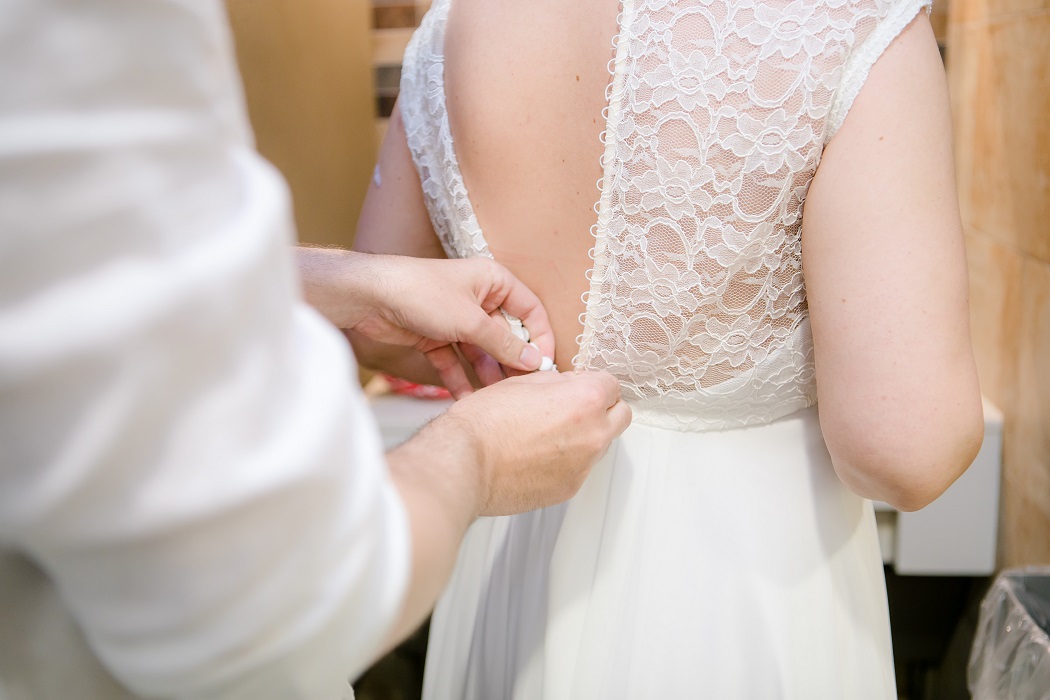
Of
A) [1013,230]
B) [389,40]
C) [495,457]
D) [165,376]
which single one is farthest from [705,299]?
[389,40]

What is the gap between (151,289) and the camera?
0.27 meters

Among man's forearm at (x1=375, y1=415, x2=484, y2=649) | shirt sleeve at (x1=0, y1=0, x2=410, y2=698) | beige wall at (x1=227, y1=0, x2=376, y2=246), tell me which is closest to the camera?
shirt sleeve at (x1=0, y1=0, x2=410, y2=698)

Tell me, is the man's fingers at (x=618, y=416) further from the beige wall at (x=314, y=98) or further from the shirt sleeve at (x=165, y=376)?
the beige wall at (x=314, y=98)

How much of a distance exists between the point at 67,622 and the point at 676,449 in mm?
655

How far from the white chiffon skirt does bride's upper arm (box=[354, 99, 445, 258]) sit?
1.12 feet

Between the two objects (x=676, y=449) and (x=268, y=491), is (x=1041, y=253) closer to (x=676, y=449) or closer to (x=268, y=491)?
(x=676, y=449)

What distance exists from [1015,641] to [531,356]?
0.95 meters

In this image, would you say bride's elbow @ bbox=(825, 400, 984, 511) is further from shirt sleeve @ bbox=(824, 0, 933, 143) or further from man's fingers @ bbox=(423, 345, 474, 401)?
man's fingers @ bbox=(423, 345, 474, 401)

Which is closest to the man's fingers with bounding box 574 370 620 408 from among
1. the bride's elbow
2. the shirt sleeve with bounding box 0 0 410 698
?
the bride's elbow

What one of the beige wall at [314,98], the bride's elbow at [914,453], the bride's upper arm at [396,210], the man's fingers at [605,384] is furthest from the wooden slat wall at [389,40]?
the bride's elbow at [914,453]

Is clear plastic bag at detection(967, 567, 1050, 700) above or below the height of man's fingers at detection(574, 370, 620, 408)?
below

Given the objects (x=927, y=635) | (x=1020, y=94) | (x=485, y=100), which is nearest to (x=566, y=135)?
(x=485, y=100)

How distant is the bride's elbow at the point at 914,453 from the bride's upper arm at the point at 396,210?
1.74 ft

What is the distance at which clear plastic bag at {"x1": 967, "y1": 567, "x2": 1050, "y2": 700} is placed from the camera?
123 centimetres
